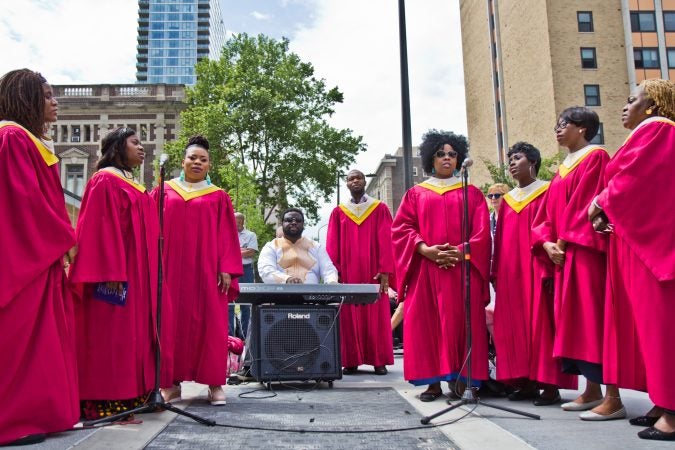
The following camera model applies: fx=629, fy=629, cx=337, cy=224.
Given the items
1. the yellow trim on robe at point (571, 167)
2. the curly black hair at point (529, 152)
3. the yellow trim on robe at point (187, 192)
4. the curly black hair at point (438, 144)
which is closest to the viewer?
the yellow trim on robe at point (571, 167)

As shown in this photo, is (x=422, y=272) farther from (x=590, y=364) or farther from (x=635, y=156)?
(x=635, y=156)

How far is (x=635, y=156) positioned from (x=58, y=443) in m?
4.24

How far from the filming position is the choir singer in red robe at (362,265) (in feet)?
27.3

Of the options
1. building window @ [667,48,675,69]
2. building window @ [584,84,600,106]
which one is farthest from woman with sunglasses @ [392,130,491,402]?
building window @ [667,48,675,69]

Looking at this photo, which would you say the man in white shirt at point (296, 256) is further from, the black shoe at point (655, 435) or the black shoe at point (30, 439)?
the black shoe at point (655, 435)

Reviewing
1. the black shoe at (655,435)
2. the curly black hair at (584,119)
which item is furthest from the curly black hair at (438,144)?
the black shoe at (655,435)

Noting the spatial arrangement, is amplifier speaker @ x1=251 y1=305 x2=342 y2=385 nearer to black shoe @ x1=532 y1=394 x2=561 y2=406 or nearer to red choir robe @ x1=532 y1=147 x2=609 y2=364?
black shoe @ x1=532 y1=394 x2=561 y2=406

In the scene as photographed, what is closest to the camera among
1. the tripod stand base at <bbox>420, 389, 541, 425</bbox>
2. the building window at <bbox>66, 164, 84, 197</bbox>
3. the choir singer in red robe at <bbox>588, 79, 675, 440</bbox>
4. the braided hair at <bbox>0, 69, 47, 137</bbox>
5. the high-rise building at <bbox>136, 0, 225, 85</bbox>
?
the choir singer in red robe at <bbox>588, 79, 675, 440</bbox>

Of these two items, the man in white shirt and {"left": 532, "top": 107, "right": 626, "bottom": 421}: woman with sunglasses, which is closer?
{"left": 532, "top": 107, "right": 626, "bottom": 421}: woman with sunglasses

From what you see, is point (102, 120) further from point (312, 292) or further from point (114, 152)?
point (114, 152)

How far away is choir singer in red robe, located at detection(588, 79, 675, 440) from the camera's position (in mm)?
4117

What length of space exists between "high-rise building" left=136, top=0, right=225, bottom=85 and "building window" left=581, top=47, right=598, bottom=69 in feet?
473

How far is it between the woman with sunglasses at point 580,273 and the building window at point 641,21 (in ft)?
134

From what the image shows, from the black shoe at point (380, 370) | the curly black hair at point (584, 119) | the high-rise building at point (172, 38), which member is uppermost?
the high-rise building at point (172, 38)
